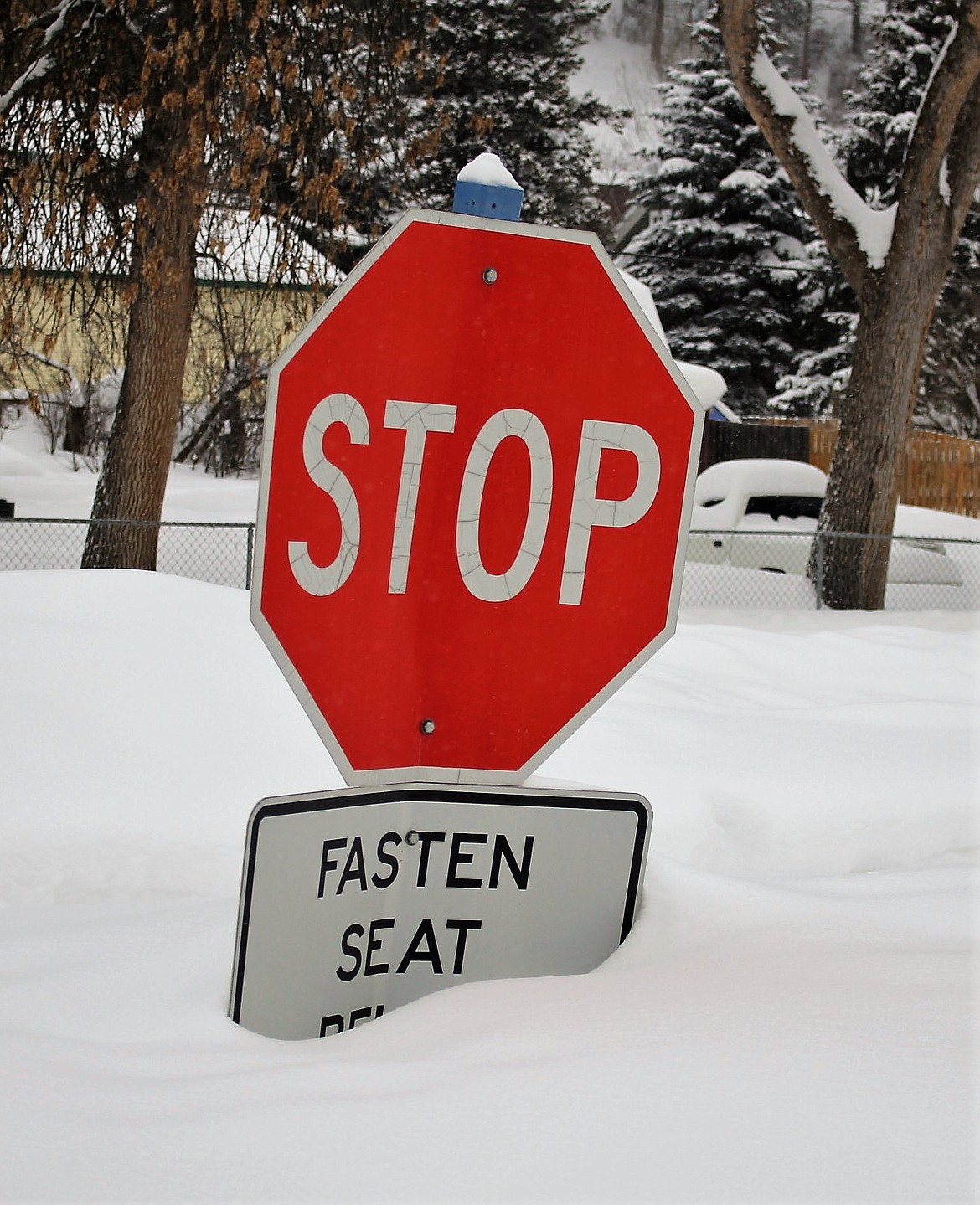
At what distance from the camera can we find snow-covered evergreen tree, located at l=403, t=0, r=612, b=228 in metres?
28.7

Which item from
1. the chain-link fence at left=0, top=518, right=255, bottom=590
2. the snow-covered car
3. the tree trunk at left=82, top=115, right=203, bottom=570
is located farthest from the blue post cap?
the snow-covered car

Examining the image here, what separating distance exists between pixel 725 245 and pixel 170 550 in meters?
22.8

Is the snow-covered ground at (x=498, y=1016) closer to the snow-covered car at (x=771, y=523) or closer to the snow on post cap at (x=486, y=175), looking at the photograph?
the snow on post cap at (x=486, y=175)

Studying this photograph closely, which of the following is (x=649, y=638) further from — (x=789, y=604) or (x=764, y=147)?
(x=764, y=147)

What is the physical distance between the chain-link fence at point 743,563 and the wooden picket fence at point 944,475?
11.5 meters

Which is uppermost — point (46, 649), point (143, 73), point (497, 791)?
point (143, 73)

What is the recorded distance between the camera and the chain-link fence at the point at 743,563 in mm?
12453

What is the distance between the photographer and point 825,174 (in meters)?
12.0

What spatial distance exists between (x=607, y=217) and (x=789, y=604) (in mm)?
25216

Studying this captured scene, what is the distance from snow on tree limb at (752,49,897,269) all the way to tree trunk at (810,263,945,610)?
33 cm

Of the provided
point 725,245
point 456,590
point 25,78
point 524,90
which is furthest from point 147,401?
point 725,245

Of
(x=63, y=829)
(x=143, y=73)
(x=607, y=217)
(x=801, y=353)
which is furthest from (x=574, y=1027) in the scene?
(x=607, y=217)

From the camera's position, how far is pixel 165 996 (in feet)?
7.64

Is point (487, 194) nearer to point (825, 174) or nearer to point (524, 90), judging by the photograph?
point (825, 174)
